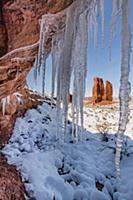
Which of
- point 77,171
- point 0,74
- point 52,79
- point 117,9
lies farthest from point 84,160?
point 117,9

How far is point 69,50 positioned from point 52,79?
0.33 meters

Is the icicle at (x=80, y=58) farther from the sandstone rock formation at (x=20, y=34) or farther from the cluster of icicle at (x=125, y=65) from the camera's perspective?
the cluster of icicle at (x=125, y=65)

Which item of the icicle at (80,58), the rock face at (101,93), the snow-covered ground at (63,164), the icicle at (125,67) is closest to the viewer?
the icicle at (125,67)

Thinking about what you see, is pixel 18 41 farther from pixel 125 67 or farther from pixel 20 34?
pixel 125 67

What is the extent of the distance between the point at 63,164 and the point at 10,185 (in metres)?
1.56

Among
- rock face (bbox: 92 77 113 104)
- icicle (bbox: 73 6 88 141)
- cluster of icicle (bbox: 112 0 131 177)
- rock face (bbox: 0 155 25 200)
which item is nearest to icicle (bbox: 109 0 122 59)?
cluster of icicle (bbox: 112 0 131 177)

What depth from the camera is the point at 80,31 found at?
1534 mm

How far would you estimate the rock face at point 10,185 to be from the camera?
114 inches

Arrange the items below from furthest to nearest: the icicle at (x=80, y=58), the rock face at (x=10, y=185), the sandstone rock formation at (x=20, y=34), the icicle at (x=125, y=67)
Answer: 1. the rock face at (x=10, y=185)
2. the sandstone rock formation at (x=20, y=34)
3. the icicle at (x=80, y=58)
4. the icicle at (x=125, y=67)

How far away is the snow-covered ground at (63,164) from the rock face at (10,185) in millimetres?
117

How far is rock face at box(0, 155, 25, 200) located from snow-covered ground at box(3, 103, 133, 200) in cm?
12

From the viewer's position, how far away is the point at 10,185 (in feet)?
9.95

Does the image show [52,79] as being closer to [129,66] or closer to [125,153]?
[129,66]

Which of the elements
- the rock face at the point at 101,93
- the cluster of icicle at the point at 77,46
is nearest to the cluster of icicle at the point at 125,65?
the cluster of icicle at the point at 77,46
